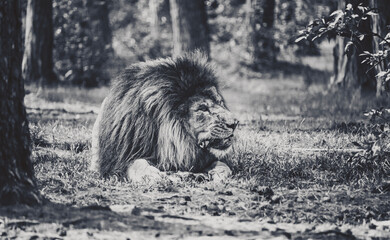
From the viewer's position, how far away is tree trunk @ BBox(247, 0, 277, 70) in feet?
58.4

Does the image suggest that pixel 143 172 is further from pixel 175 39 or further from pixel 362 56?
pixel 175 39

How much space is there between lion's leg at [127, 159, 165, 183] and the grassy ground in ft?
0.44

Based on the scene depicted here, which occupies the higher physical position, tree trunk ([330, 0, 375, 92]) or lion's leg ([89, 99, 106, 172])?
tree trunk ([330, 0, 375, 92])

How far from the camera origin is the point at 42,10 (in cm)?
1436

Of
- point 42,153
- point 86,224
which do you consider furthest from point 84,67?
point 86,224

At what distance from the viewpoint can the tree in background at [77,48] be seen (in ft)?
52.8

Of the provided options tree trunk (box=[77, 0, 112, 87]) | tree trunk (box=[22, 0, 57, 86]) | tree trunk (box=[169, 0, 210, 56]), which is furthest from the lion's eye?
tree trunk (box=[77, 0, 112, 87])

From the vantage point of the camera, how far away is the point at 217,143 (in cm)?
596

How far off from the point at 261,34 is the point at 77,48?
17.4 ft

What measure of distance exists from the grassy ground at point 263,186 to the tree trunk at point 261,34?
26.8 feet

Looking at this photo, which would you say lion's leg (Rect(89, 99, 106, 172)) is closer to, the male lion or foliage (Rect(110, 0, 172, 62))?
the male lion

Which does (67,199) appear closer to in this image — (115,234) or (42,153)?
(115,234)

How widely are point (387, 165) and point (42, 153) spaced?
3797mm

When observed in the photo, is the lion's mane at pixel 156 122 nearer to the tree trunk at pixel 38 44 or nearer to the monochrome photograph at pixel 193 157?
the monochrome photograph at pixel 193 157
